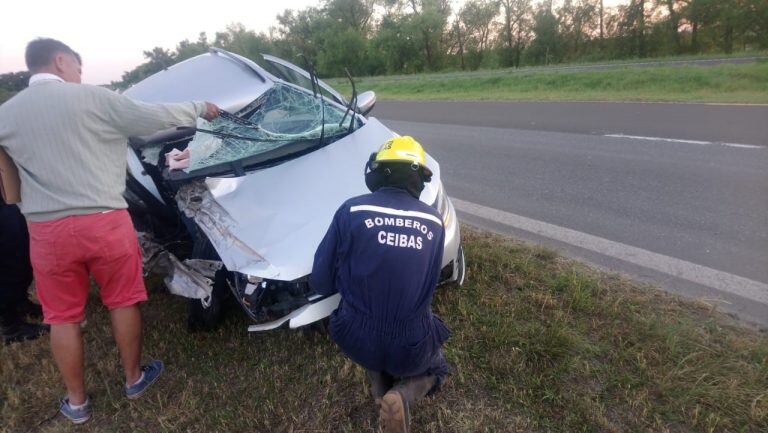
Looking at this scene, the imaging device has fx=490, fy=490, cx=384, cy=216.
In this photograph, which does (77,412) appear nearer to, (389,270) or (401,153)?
(389,270)

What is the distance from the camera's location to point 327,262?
2098 mm

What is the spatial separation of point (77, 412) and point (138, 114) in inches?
62.9

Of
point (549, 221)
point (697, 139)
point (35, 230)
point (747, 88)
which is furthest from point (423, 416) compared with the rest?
point (747, 88)

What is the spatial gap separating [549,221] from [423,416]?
285 cm

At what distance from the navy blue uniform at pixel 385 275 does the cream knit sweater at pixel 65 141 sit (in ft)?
3.98

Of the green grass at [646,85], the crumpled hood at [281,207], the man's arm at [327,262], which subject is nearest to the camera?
the man's arm at [327,262]

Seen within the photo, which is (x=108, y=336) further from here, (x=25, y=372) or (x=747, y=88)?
(x=747, y=88)

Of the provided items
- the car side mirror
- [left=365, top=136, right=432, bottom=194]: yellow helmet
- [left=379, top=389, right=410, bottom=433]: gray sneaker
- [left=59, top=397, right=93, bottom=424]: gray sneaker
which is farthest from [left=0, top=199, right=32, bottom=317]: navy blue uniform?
[left=379, top=389, right=410, bottom=433]: gray sneaker

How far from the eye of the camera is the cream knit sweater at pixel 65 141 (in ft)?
7.47

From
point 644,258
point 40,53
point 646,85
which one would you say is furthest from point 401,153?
point 646,85

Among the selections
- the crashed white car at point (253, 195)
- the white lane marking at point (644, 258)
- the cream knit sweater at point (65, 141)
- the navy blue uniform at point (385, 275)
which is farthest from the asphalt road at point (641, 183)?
the cream knit sweater at point (65, 141)

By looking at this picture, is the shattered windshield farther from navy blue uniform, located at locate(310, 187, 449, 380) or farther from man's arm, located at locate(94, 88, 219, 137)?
navy blue uniform, located at locate(310, 187, 449, 380)

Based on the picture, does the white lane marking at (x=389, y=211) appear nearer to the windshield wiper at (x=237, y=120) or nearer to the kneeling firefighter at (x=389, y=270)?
the kneeling firefighter at (x=389, y=270)

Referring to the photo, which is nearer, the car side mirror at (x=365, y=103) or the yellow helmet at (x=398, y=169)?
the yellow helmet at (x=398, y=169)
